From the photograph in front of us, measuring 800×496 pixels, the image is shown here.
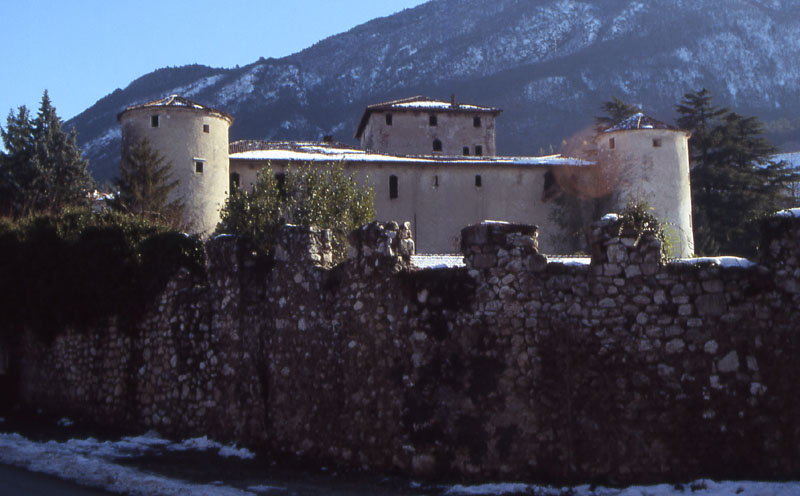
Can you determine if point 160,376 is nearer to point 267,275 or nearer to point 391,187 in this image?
point 267,275

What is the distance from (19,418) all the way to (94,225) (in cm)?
413

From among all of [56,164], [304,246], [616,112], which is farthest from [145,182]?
[616,112]

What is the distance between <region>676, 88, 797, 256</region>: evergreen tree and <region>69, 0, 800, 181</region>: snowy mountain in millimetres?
61246

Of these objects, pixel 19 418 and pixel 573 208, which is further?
pixel 573 208

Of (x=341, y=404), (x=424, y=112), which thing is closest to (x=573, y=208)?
(x=424, y=112)

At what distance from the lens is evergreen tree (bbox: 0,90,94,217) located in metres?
35.6

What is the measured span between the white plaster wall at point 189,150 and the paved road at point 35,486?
2973 cm

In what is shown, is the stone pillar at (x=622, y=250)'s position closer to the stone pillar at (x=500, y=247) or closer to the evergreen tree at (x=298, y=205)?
the stone pillar at (x=500, y=247)

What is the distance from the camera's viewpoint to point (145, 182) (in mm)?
38156

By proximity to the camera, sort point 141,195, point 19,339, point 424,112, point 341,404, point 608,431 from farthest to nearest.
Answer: point 424,112 → point 141,195 → point 19,339 → point 341,404 → point 608,431

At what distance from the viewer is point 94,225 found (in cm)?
1709

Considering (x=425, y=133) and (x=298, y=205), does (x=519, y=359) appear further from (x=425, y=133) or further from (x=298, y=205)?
(x=425, y=133)

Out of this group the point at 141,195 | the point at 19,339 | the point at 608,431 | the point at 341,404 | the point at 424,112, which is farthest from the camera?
the point at 424,112

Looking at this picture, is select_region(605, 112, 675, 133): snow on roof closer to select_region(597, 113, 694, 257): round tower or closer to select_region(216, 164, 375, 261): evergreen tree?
select_region(597, 113, 694, 257): round tower
